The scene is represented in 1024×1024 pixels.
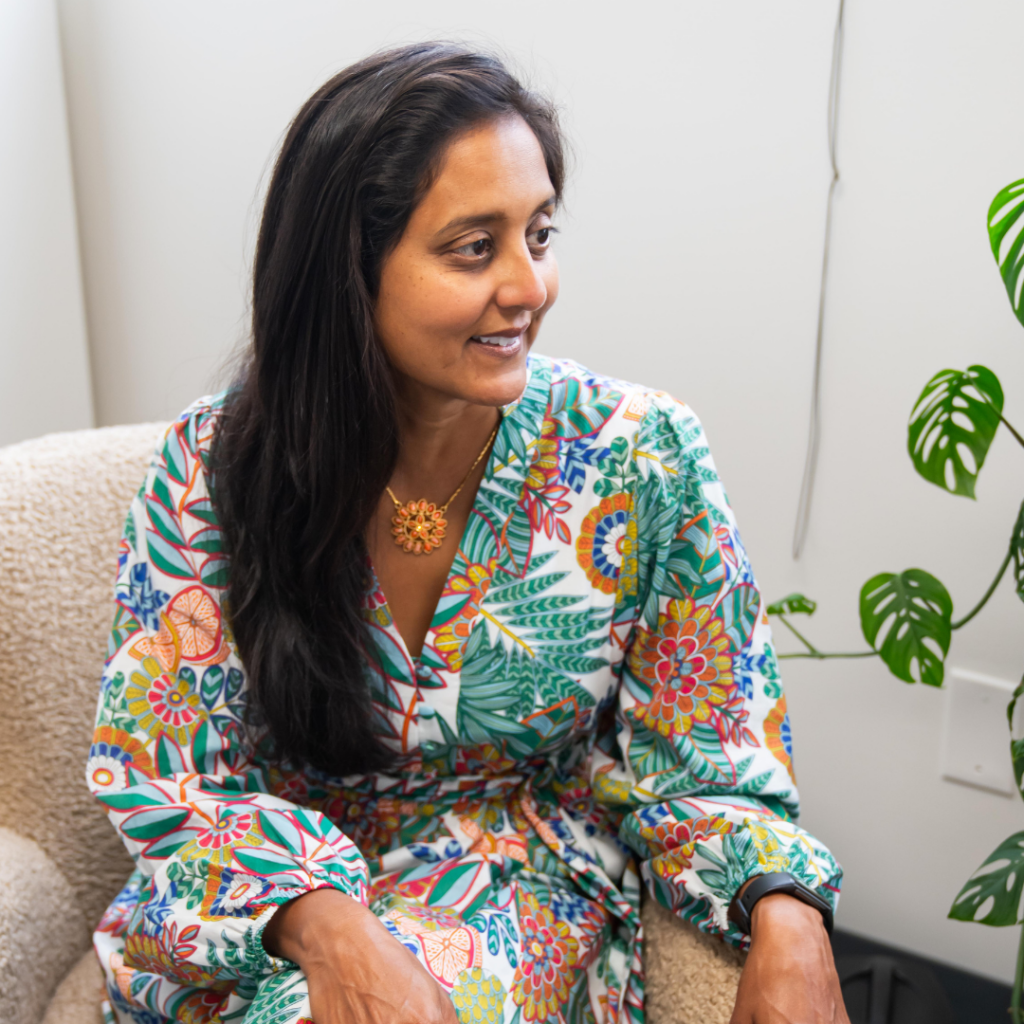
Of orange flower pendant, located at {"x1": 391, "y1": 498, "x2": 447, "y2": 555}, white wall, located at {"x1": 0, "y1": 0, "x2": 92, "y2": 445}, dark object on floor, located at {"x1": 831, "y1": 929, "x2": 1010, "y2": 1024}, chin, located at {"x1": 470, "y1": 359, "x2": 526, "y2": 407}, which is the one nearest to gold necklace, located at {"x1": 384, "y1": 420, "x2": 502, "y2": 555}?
orange flower pendant, located at {"x1": 391, "y1": 498, "x2": 447, "y2": 555}

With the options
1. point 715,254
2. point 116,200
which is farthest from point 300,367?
point 116,200

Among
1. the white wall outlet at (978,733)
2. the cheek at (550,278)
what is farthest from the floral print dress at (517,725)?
the white wall outlet at (978,733)

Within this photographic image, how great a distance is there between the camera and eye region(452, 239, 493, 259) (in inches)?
35.1

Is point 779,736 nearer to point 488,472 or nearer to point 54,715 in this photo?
point 488,472

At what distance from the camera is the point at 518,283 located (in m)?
0.90

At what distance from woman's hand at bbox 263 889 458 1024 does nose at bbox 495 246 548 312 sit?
20.7 inches

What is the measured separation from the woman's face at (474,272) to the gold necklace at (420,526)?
0.44 ft

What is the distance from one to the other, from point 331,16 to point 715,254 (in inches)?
29.4

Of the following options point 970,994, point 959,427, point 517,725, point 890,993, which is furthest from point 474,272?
point 970,994

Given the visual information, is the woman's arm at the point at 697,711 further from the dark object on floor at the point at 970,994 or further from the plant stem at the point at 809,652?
the dark object on floor at the point at 970,994

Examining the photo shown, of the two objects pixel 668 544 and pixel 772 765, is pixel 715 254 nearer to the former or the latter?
pixel 668 544

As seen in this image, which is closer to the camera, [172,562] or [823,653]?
[172,562]

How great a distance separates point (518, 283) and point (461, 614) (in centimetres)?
31

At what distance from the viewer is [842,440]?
137 centimetres
